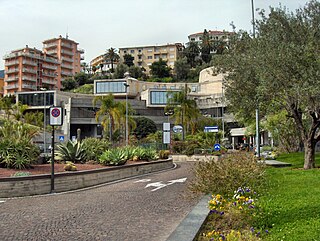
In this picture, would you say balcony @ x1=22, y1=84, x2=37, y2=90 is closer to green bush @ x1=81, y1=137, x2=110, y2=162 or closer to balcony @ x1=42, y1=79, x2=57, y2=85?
→ balcony @ x1=42, y1=79, x2=57, y2=85

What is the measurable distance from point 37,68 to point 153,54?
4608 centimetres

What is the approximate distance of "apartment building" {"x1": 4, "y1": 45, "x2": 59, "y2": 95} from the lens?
4407 inches

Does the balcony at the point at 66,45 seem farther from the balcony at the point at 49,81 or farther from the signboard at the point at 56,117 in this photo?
the signboard at the point at 56,117

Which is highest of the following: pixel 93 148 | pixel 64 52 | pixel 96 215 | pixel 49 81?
pixel 64 52

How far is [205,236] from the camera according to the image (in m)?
5.73

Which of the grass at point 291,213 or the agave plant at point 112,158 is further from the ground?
the agave plant at point 112,158

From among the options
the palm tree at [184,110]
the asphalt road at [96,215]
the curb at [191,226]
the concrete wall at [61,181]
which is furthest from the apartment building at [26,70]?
the curb at [191,226]

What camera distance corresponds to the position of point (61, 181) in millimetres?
12922

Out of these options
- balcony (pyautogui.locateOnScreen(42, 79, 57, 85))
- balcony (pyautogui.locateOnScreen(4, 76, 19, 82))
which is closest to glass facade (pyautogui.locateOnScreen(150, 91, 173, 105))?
balcony (pyautogui.locateOnScreen(42, 79, 57, 85))

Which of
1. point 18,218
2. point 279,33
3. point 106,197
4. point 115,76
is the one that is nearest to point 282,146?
point 279,33

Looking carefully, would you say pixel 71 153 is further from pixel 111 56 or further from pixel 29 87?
pixel 111 56

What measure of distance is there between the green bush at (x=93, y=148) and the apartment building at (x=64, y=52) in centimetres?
11224

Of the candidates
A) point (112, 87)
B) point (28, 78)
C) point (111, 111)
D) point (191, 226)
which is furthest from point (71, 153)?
point (28, 78)

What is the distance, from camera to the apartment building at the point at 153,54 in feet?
472
